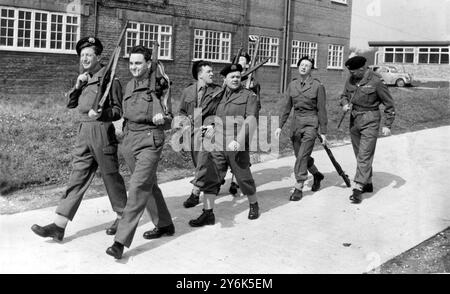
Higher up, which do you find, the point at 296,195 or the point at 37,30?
the point at 37,30

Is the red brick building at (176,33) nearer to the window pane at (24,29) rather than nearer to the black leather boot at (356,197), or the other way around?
the window pane at (24,29)

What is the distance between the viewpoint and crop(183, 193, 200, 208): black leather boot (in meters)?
7.28

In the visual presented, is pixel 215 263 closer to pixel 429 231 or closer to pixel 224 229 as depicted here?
pixel 224 229

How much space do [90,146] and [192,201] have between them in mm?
2044

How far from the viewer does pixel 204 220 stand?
6.42 m

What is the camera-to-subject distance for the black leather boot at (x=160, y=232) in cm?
585

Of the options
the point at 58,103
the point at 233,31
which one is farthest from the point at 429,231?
the point at 233,31

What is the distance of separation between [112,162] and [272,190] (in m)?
3.40

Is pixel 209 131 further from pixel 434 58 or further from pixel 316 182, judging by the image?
pixel 434 58

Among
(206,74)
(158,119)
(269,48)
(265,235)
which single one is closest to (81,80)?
(158,119)

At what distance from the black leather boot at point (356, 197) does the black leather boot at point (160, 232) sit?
2.91 m

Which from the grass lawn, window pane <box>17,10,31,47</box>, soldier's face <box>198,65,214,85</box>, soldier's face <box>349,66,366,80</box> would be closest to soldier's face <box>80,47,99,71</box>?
soldier's face <box>198,65,214,85</box>

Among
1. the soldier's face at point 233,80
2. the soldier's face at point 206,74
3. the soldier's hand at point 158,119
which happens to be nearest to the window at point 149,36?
the soldier's face at point 206,74
